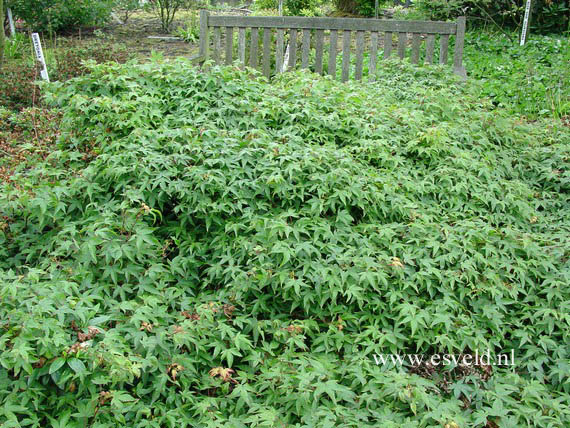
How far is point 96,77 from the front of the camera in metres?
4.28

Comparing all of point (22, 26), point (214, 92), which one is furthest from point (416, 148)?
point (22, 26)

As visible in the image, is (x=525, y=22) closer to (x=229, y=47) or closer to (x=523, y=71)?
(x=523, y=71)

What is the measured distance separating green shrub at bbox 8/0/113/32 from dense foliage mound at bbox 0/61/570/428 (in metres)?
7.88

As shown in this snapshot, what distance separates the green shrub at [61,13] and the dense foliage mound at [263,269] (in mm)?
7883

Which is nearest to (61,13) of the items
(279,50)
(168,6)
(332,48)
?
(168,6)

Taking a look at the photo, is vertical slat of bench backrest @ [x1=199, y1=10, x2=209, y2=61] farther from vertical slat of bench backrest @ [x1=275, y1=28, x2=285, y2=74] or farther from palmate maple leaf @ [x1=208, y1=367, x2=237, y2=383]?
palmate maple leaf @ [x1=208, y1=367, x2=237, y2=383]

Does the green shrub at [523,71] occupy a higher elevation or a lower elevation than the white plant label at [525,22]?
lower

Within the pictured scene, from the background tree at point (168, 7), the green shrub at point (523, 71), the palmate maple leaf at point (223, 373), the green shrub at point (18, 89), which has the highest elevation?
the background tree at point (168, 7)

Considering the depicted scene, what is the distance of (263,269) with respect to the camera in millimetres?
3109

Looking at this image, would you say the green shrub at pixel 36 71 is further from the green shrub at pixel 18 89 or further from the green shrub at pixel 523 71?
the green shrub at pixel 523 71

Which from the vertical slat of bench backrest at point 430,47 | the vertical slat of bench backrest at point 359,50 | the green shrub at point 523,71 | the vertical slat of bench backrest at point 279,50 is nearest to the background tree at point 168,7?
the vertical slat of bench backrest at point 279,50

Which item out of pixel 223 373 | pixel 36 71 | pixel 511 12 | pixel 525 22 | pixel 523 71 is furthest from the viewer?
pixel 511 12

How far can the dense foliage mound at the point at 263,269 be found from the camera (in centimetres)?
260

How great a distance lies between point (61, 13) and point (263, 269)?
412 inches
